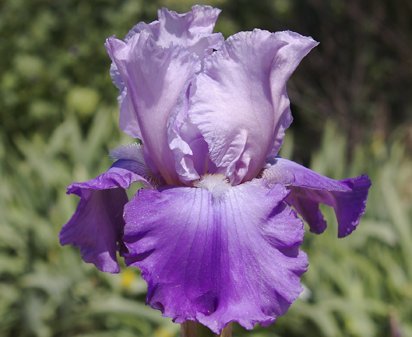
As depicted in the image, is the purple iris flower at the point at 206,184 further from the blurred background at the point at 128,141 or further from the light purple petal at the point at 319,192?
the blurred background at the point at 128,141

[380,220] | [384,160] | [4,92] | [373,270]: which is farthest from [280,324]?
[4,92]

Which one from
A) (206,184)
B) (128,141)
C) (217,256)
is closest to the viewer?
(217,256)

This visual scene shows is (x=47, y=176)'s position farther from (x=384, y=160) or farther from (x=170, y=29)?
(x=170, y=29)

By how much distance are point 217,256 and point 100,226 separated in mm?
198

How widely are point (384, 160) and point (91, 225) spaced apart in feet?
8.34

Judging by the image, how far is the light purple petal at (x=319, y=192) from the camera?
91 centimetres

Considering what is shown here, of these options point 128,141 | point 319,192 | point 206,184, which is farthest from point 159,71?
point 128,141

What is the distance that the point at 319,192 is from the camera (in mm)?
1000

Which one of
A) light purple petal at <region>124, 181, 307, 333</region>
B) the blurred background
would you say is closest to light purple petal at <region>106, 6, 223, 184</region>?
light purple petal at <region>124, 181, 307, 333</region>

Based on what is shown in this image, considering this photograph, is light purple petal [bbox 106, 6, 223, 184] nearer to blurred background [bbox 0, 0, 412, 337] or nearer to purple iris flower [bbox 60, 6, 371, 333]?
purple iris flower [bbox 60, 6, 371, 333]

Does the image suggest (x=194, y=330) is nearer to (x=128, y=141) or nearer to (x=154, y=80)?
(x=154, y=80)

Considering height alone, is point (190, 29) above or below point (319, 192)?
above

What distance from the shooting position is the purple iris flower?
803 mm

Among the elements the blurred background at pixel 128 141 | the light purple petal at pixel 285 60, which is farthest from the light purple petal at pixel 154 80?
the blurred background at pixel 128 141
